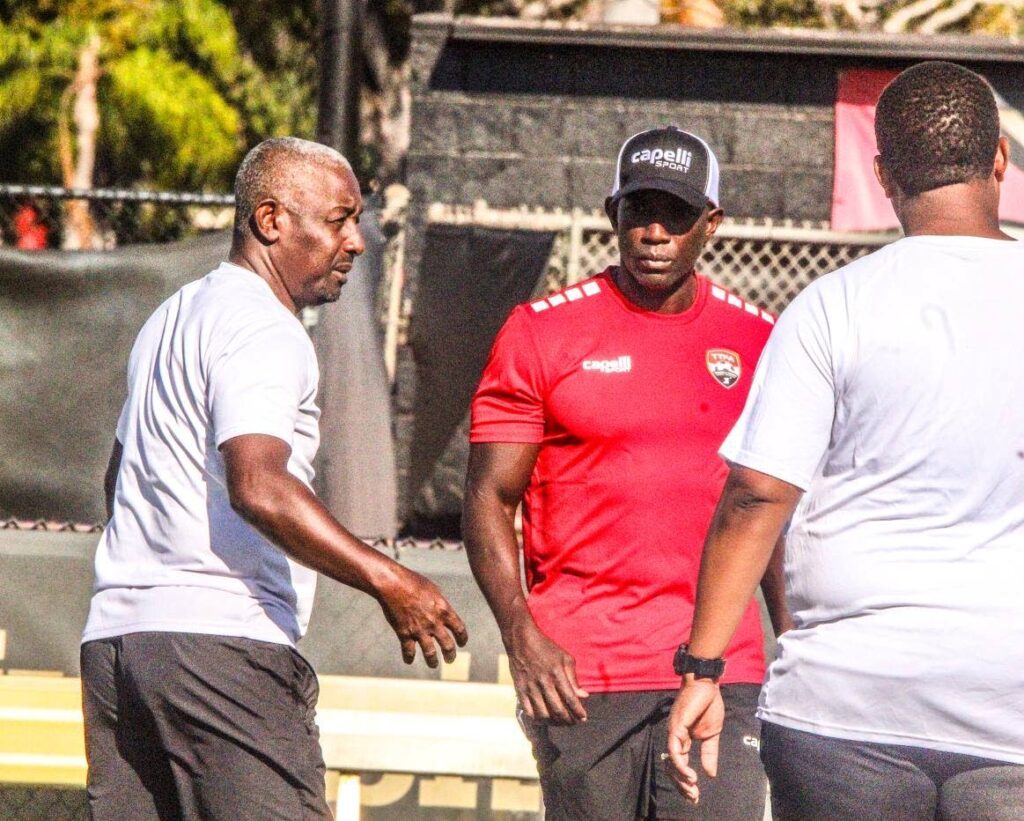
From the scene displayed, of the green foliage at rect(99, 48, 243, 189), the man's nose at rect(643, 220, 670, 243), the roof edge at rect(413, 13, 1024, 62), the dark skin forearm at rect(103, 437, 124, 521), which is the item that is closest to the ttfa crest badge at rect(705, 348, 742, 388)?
the man's nose at rect(643, 220, 670, 243)

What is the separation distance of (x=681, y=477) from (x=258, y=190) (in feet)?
3.82

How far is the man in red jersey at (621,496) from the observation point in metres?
3.82

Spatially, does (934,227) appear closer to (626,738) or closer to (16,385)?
(626,738)

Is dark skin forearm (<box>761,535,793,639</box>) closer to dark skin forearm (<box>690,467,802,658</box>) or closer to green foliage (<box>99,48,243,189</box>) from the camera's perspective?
dark skin forearm (<box>690,467,802,658</box>)

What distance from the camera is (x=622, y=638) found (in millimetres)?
3842

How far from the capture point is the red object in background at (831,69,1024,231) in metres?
9.72

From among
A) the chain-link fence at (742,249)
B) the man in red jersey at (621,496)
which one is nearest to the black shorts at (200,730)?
the man in red jersey at (621,496)

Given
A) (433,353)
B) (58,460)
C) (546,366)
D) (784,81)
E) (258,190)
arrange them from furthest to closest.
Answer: (784,81) → (433,353) → (58,460) → (546,366) → (258,190)

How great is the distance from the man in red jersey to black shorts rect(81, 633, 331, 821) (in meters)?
0.62

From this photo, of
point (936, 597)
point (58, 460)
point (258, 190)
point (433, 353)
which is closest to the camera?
point (936, 597)

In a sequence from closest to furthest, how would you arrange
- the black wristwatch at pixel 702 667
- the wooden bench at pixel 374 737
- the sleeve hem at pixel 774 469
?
the sleeve hem at pixel 774 469, the black wristwatch at pixel 702 667, the wooden bench at pixel 374 737

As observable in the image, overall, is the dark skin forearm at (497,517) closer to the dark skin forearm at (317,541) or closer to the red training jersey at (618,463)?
the red training jersey at (618,463)

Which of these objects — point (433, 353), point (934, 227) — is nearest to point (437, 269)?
point (433, 353)

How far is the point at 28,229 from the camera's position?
1000cm
